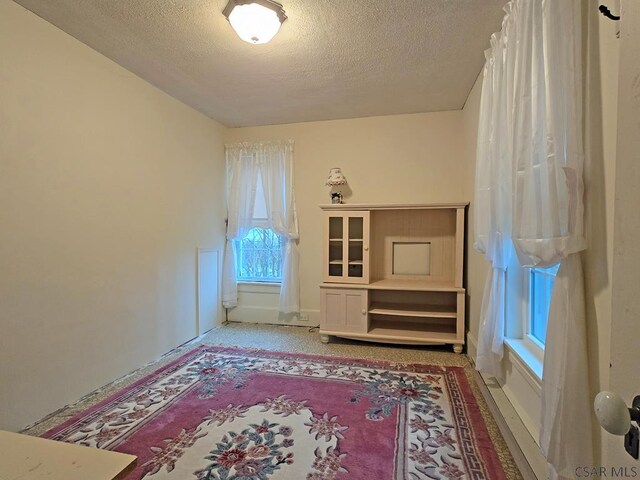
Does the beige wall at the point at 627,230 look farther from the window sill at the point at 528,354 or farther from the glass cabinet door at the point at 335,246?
the glass cabinet door at the point at 335,246

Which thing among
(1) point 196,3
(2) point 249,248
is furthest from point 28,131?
(2) point 249,248

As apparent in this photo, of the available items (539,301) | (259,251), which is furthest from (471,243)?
(259,251)

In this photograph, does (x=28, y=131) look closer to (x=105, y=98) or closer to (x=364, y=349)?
(x=105, y=98)

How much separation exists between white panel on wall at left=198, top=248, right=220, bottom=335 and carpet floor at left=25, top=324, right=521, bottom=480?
0.72 m

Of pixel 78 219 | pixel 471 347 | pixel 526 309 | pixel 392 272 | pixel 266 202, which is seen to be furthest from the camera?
pixel 266 202

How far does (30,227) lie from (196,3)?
164 cm

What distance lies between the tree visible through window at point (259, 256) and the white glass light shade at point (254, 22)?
7.51ft

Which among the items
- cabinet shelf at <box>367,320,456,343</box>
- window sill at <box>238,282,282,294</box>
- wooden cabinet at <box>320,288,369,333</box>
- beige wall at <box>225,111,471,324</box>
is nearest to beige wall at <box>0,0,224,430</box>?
window sill at <box>238,282,282,294</box>

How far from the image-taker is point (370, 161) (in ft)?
11.7

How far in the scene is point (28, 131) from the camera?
183 centimetres

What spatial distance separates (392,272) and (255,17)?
269cm

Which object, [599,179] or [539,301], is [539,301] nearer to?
[539,301]

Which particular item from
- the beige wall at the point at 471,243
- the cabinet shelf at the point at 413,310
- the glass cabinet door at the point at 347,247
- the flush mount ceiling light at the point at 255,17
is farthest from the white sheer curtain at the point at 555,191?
the glass cabinet door at the point at 347,247

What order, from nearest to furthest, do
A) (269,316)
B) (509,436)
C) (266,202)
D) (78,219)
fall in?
(509,436)
(78,219)
(266,202)
(269,316)
